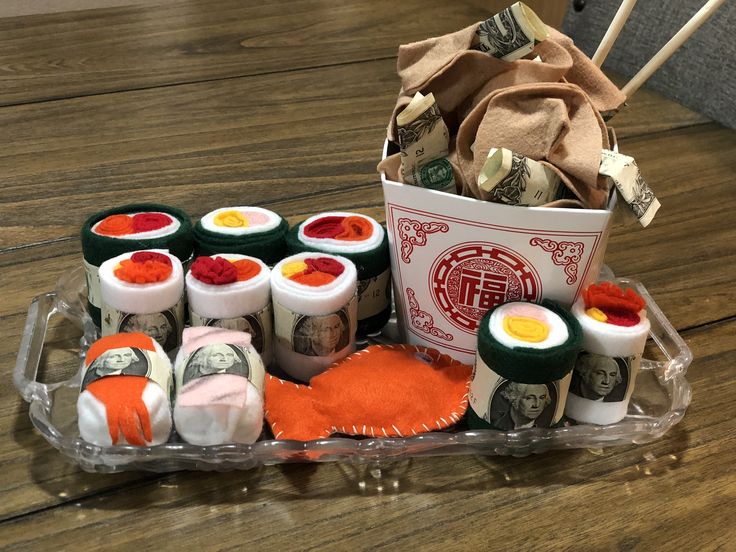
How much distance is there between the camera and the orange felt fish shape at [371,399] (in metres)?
0.64

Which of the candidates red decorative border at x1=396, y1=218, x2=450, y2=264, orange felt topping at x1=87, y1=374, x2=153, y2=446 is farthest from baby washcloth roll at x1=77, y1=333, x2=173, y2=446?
red decorative border at x1=396, y1=218, x2=450, y2=264

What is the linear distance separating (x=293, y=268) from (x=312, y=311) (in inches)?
1.7

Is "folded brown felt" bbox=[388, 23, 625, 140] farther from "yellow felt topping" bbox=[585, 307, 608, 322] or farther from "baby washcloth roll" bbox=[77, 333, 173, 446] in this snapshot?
"baby washcloth roll" bbox=[77, 333, 173, 446]

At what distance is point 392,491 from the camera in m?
0.61

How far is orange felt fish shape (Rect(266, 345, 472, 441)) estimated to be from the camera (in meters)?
0.64

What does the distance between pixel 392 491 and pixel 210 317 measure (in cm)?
20

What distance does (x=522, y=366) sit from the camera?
1.95 feet

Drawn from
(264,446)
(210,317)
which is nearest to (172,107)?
(210,317)

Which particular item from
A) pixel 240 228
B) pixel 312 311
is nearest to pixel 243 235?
pixel 240 228

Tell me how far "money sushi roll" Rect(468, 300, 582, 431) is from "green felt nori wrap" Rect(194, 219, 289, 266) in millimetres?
202

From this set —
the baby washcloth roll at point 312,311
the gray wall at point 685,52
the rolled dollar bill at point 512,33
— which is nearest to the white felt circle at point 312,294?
the baby washcloth roll at point 312,311

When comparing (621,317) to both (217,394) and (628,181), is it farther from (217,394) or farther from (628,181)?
(217,394)

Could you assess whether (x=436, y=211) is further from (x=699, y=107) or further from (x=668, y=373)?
(x=699, y=107)

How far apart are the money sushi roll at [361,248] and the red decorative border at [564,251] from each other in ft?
→ 0.48
